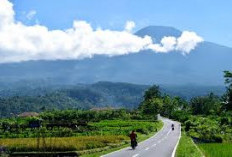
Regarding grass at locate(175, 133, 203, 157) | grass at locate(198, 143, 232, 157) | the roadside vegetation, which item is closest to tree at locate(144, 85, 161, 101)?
the roadside vegetation

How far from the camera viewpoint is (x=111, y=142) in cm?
4119

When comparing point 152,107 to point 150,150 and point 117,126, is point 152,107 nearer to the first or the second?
point 117,126

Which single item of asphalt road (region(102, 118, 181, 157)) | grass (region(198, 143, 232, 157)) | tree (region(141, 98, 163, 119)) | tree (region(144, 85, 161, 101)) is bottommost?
tree (region(141, 98, 163, 119))

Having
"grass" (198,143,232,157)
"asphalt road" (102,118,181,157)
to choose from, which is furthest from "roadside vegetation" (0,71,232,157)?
"asphalt road" (102,118,181,157)

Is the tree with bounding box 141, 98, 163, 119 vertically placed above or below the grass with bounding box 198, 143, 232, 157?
below

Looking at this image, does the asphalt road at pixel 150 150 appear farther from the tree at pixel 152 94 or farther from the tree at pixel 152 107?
the tree at pixel 152 94

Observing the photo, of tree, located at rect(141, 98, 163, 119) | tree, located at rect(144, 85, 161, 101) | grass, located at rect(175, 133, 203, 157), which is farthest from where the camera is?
tree, located at rect(144, 85, 161, 101)

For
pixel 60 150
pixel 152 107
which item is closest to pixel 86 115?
pixel 152 107

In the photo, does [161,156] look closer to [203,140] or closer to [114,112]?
[203,140]

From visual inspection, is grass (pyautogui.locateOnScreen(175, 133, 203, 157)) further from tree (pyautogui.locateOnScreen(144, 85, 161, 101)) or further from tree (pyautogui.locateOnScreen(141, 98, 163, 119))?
tree (pyautogui.locateOnScreen(144, 85, 161, 101))

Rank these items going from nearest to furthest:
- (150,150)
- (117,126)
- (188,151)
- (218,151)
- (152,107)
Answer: (188,151) < (218,151) < (150,150) < (117,126) < (152,107)

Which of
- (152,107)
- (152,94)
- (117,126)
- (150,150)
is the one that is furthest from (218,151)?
(152,94)

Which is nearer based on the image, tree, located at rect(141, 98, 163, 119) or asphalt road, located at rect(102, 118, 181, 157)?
asphalt road, located at rect(102, 118, 181, 157)

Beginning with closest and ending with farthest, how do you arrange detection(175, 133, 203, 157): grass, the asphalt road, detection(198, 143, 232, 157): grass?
detection(175, 133, 203, 157): grass → detection(198, 143, 232, 157): grass → the asphalt road
